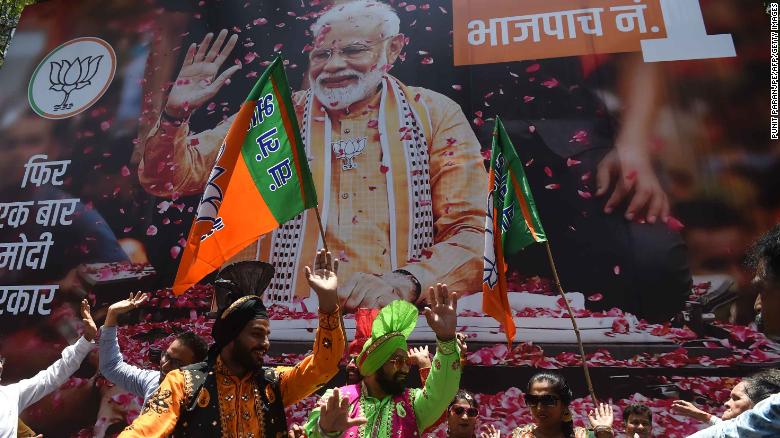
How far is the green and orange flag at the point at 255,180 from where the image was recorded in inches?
124

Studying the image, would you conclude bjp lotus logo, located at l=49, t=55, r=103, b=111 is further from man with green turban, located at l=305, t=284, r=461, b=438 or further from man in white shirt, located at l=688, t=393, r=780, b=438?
man in white shirt, located at l=688, t=393, r=780, b=438

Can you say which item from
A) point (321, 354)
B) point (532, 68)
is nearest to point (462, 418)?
point (321, 354)

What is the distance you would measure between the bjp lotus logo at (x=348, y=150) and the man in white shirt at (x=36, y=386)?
9.11 ft

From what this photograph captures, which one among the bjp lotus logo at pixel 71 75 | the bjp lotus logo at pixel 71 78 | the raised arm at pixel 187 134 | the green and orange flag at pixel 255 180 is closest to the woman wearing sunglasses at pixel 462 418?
the green and orange flag at pixel 255 180

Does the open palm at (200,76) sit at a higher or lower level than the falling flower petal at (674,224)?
higher

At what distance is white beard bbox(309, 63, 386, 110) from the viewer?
20.3 ft

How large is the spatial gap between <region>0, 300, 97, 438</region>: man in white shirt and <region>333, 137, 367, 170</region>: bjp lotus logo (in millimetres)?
2778

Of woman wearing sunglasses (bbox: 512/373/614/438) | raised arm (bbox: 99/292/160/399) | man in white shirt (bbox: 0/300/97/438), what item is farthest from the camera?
raised arm (bbox: 99/292/160/399)

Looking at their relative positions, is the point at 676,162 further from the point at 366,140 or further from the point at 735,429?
the point at 735,429

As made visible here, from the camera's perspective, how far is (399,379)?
2633mm

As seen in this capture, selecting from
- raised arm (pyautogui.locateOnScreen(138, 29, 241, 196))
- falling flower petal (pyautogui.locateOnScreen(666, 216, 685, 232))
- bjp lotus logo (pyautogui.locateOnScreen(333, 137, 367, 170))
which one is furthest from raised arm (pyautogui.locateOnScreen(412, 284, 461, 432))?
raised arm (pyautogui.locateOnScreen(138, 29, 241, 196))

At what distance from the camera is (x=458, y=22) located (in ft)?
21.0

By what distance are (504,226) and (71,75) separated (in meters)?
6.17

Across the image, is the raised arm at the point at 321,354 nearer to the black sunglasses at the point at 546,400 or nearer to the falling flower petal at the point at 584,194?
the black sunglasses at the point at 546,400
